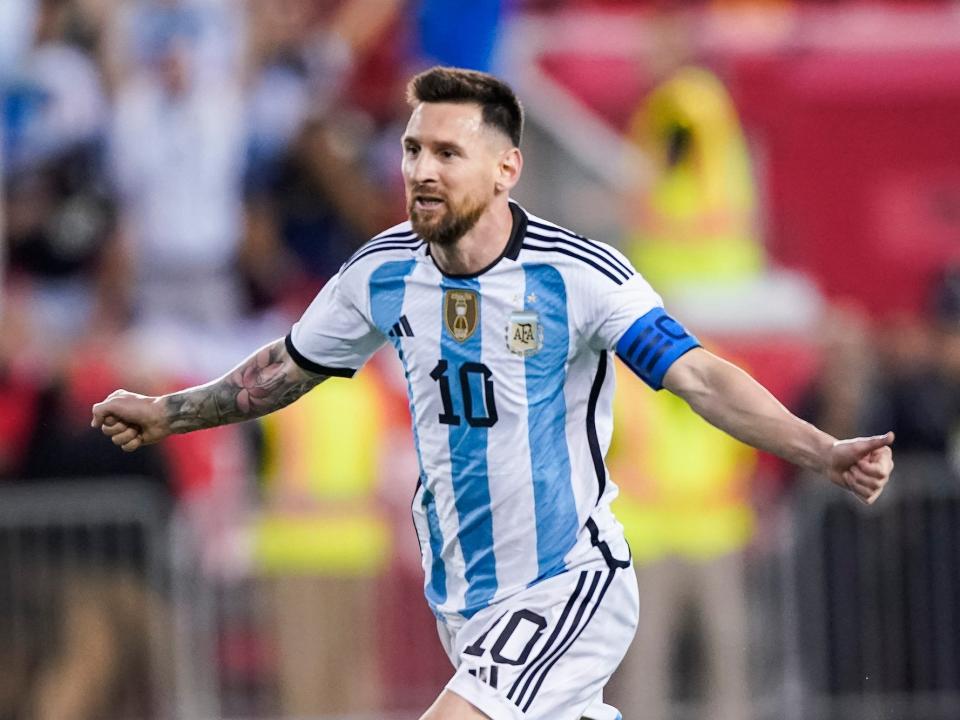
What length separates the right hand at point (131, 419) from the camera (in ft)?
24.0

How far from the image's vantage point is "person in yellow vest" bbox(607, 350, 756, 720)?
492 inches

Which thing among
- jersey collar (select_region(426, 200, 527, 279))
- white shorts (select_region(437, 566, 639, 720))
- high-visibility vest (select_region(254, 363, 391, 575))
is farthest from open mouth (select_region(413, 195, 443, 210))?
high-visibility vest (select_region(254, 363, 391, 575))

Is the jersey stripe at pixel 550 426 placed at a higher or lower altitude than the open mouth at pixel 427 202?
lower

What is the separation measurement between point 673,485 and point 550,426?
5785 millimetres

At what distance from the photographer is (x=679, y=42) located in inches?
585

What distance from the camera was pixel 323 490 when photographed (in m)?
12.5

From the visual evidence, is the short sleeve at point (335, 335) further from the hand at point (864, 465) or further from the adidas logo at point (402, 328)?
the hand at point (864, 465)

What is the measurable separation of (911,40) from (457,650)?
10.3 meters

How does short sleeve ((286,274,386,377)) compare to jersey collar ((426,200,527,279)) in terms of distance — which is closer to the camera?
jersey collar ((426,200,527,279))

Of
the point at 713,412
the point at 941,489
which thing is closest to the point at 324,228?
the point at 941,489

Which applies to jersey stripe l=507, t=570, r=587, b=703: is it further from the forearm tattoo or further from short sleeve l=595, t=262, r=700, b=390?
the forearm tattoo

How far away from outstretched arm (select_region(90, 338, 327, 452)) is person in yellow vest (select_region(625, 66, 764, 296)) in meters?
7.39

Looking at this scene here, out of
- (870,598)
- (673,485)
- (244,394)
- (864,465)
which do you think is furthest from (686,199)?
(864,465)

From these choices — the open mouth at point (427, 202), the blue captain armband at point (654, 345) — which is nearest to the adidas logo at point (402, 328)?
the open mouth at point (427, 202)
